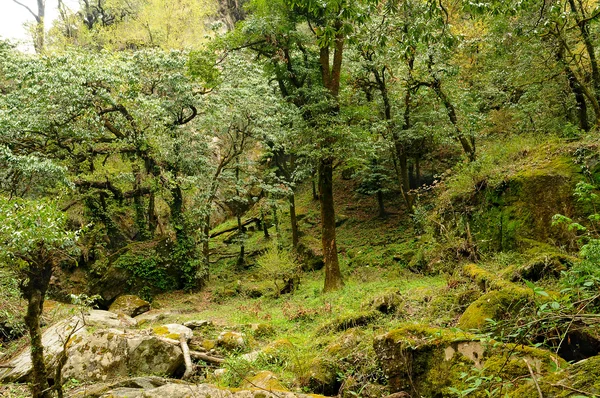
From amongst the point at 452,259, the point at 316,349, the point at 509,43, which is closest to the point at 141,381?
the point at 316,349

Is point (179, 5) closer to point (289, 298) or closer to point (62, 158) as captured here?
point (62, 158)

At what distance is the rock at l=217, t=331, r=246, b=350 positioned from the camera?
767cm

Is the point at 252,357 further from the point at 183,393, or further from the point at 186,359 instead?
the point at 183,393

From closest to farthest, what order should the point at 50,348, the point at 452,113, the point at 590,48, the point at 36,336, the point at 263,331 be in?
the point at 36,336 → the point at 50,348 → the point at 263,331 → the point at 590,48 → the point at 452,113

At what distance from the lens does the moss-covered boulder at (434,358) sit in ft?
9.99

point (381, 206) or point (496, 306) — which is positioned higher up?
point (381, 206)

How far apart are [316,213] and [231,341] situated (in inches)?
627

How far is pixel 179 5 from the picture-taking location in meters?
27.7

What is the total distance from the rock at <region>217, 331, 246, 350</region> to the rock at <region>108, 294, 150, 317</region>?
21.4 feet

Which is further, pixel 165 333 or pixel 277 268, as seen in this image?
pixel 277 268

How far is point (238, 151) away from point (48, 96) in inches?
292

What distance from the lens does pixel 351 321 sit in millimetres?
6914

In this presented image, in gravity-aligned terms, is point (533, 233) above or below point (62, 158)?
below

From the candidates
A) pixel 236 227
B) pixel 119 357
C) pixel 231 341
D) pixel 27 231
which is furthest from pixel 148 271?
pixel 27 231
